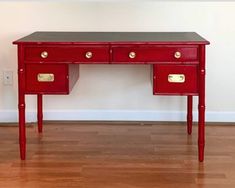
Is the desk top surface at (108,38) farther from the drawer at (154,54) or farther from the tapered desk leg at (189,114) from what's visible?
the tapered desk leg at (189,114)

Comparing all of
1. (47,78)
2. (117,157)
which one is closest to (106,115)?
(117,157)

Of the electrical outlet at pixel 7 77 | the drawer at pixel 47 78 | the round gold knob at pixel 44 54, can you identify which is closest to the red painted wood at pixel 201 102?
the drawer at pixel 47 78

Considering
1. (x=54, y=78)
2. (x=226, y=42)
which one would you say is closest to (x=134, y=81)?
(x=226, y=42)

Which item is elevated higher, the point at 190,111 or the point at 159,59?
the point at 159,59

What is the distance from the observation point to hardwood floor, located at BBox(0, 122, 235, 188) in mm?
2342

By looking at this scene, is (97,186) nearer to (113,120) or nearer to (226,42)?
(113,120)

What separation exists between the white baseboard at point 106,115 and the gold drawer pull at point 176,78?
854 millimetres

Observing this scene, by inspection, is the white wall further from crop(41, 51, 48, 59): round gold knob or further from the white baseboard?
crop(41, 51, 48, 59): round gold knob

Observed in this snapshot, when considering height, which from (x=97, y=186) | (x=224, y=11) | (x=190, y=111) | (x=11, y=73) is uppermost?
(x=224, y=11)

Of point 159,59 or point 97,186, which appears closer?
point 97,186

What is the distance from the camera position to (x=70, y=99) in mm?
3371

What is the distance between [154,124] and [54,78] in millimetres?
1037

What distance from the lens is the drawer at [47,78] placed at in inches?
100

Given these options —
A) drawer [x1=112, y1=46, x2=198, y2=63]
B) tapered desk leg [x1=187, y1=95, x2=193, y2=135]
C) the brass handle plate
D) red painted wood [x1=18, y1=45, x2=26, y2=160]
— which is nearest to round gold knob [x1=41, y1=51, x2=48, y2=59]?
red painted wood [x1=18, y1=45, x2=26, y2=160]
